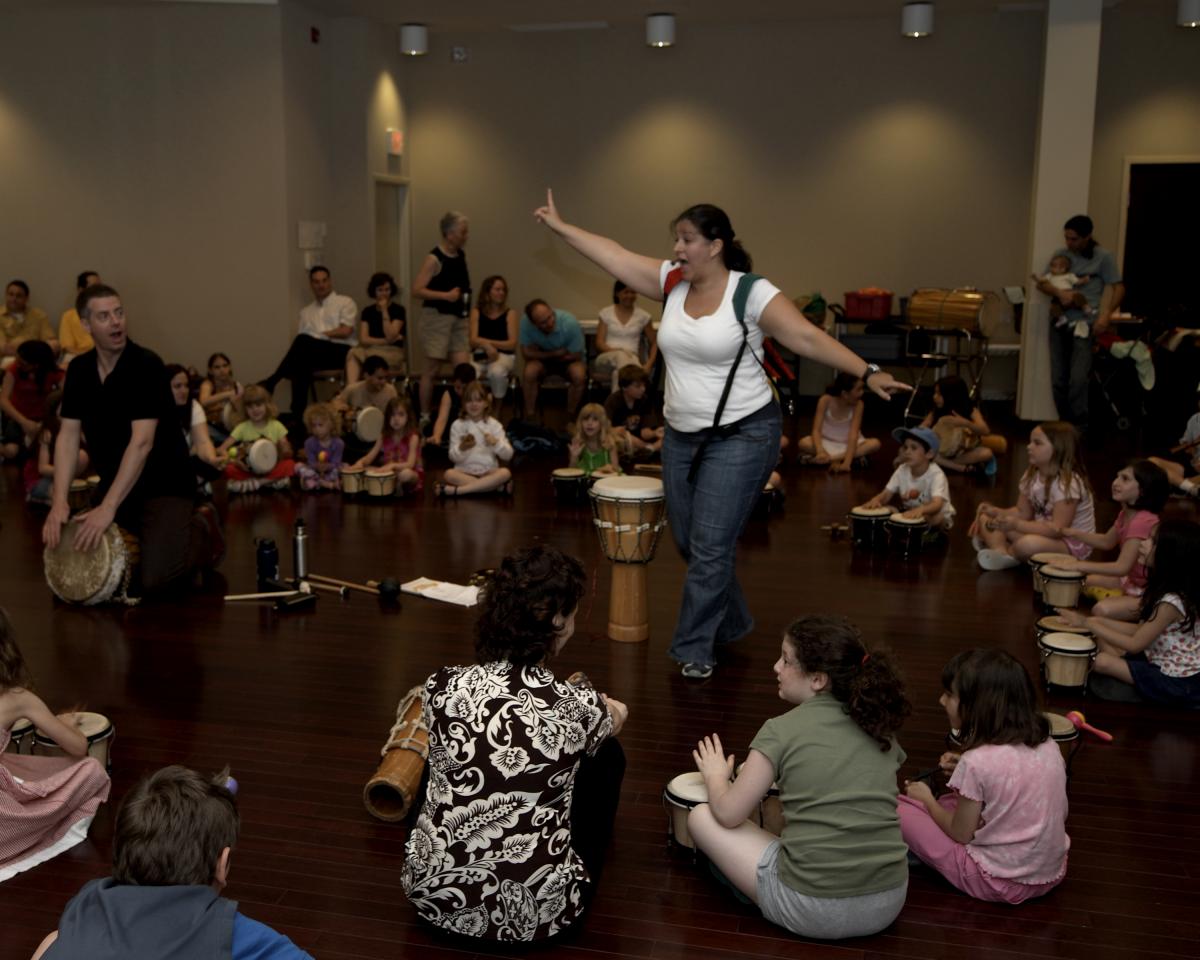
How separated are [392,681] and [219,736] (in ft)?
2.50

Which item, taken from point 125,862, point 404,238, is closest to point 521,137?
point 404,238

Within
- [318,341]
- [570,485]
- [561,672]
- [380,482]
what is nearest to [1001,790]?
[561,672]

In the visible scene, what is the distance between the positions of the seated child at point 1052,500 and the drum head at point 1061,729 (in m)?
2.55

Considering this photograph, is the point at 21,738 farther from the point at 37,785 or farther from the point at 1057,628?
the point at 1057,628

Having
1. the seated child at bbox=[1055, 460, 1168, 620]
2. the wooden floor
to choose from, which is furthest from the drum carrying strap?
the seated child at bbox=[1055, 460, 1168, 620]

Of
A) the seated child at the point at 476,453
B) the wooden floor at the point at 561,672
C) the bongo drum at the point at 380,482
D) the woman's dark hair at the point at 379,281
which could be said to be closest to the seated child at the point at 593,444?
the seated child at the point at 476,453

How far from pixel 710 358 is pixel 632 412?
5.11 meters

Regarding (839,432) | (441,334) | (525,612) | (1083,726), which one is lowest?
(1083,726)

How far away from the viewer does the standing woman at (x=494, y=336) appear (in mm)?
11227

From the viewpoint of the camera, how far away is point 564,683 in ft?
10.2

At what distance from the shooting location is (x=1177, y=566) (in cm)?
457

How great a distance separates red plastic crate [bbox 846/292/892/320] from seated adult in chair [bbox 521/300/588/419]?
8.72 feet

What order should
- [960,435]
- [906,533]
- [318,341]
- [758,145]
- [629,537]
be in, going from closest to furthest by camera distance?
1. [629,537]
2. [906,533]
3. [960,435]
4. [318,341]
5. [758,145]

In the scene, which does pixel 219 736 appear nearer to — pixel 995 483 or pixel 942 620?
pixel 942 620
